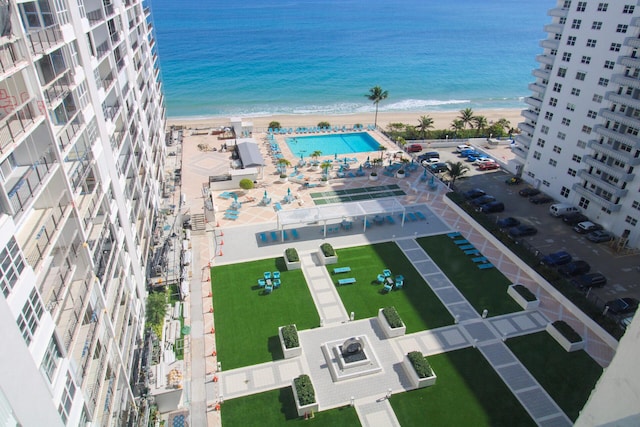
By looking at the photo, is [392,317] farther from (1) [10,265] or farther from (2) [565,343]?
(1) [10,265]

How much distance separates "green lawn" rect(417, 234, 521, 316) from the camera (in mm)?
32531

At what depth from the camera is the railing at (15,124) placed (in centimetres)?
1203

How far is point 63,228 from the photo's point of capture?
56.7ft

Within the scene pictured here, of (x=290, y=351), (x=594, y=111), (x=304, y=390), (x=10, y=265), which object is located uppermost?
(x=10, y=265)

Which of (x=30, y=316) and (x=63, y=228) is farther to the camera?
(x=63, y=228)

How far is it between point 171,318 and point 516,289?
26670 millimetres

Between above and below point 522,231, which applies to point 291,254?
above

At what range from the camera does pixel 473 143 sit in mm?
66438

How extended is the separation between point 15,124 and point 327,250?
2667 cm

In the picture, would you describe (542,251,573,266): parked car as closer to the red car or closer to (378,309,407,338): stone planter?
(378,309,407,338): stone planter

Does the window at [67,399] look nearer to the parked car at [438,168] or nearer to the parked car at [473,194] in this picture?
the parked car at [473,194]

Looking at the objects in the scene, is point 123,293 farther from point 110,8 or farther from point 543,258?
point 543,258

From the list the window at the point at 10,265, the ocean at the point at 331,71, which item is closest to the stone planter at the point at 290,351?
the window at the point at 10,265

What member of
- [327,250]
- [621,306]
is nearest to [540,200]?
[621,306]
